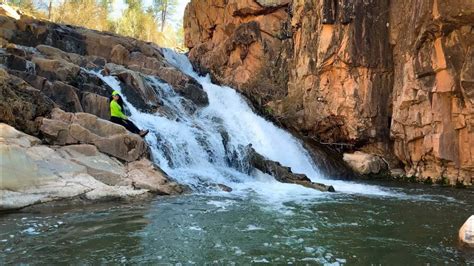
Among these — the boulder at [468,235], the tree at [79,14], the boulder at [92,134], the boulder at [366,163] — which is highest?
the tree at [79,14]

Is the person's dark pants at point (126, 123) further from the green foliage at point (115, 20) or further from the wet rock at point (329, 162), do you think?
the green foliage at point (115, 20)

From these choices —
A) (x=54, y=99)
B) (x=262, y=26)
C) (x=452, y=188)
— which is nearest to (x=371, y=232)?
(x=452, y=188)

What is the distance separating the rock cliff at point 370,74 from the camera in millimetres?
14758

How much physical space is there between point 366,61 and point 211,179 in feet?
29.1

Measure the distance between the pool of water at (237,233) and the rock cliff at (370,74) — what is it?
5.66 metres

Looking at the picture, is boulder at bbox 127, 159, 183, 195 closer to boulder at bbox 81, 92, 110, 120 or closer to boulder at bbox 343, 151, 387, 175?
boulder at bbox 81, 92, 110, 120

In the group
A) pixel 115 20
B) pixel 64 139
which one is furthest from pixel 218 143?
pixel 115 20

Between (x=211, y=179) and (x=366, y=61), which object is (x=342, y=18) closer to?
(x=366, y=61)

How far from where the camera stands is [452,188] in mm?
14656

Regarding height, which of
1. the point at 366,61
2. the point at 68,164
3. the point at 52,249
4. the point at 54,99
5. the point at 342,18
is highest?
the point at 342,18

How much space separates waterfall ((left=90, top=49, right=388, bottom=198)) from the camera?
13.0m

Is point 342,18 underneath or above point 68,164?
above

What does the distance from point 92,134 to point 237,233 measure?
5.79 meters

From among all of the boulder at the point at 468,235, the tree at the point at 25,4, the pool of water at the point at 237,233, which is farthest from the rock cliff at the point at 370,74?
the tree at the point at 25,4
